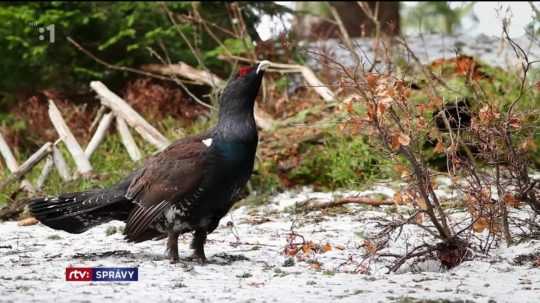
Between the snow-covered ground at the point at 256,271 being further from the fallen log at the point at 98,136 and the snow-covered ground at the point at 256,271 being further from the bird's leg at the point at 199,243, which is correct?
the fallen log at the point at 98,136

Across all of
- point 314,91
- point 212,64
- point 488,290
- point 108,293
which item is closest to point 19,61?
point 212,64

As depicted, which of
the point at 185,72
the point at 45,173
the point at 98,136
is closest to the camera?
the point at 45,173

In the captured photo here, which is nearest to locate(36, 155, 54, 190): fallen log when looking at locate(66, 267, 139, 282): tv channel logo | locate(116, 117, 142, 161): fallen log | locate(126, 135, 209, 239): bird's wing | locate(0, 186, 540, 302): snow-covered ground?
locate(116, 117, 142, 161): fallen log

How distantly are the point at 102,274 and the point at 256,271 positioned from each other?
857mm

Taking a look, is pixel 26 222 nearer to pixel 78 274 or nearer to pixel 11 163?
pixel 11 163

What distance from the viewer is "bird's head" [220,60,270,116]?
517 centimetres

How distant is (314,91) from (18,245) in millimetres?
4980

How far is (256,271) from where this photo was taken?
15.8 ft

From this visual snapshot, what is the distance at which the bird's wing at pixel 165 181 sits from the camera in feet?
16.2

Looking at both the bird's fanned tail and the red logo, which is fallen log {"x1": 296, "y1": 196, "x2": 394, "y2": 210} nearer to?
the bird's fanned tail

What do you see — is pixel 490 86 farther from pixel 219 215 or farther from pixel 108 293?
pixel 108 293

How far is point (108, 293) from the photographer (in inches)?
161

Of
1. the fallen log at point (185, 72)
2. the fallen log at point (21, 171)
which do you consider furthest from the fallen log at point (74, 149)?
the fallen log at point (185, 72)

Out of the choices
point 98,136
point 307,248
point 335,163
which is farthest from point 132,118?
point 307,248
